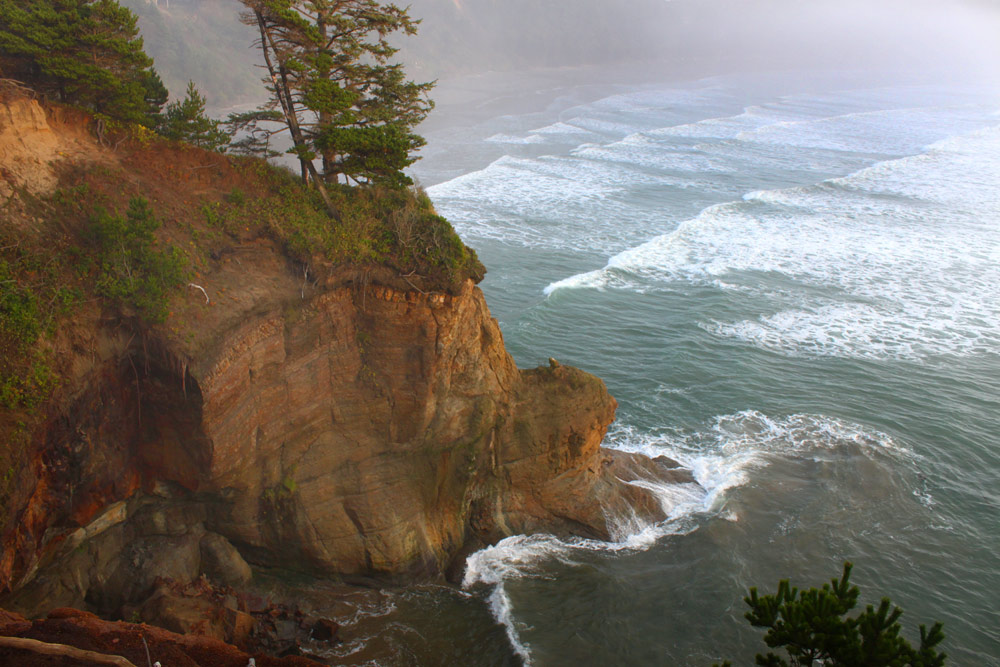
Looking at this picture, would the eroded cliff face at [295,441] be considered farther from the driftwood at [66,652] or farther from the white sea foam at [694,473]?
the driftwood at [66,652]

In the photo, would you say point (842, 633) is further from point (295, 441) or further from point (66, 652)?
point (295, 441)

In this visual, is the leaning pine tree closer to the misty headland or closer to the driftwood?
the misty headland

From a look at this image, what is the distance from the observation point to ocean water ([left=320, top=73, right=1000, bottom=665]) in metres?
14.9

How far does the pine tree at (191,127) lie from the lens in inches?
613

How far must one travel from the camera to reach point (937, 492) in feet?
63.7

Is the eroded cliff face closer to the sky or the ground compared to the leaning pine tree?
closer to the ground

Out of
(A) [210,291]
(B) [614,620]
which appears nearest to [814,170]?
(B) [614,620]

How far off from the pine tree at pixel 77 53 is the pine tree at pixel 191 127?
464 mm

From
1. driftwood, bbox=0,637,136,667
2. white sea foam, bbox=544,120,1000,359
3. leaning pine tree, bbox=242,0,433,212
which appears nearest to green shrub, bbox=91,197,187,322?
leaning pine tree, bbox=242,0,433,212

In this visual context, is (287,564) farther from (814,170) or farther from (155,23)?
(155,23)

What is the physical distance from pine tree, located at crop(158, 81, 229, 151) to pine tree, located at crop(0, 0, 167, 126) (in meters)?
0.46

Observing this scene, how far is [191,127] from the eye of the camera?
1565 cm

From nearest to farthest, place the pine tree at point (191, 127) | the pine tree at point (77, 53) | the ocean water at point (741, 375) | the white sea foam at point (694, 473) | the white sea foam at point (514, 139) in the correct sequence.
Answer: the pine tree at point (77, 53)
the ocean water at point (741, 375)
the pine tree at point (191, 127)
the white sea foam at point (694, 473)
the white sea foam at point (514, 139)

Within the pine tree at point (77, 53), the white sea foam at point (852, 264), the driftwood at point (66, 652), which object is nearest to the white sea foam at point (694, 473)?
the white sea foam at point (852, 264)
